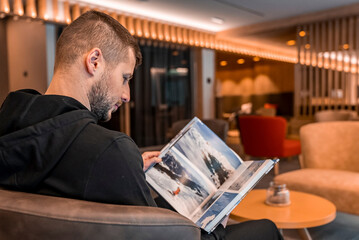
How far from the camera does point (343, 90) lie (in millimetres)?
6793

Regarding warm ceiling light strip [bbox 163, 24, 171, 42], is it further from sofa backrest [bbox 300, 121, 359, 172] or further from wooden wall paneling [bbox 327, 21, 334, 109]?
sofa backrest [bbox 300, 121, 359, 172]

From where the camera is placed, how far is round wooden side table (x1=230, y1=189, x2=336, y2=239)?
1.94 metres

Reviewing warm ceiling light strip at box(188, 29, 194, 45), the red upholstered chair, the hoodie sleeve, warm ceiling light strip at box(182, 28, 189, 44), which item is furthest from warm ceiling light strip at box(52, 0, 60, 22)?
the hoodie sleeve

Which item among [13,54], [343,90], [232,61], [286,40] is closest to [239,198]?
[13,54]

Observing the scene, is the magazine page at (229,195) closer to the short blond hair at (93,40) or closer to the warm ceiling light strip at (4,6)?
the short blond hair at (93,40)

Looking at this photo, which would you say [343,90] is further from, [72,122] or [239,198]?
[72,122]

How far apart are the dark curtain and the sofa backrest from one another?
403 cm

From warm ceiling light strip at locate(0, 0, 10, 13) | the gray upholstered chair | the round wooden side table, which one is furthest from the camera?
warm ceiling light strip at locate(0, 0, 10, 13)

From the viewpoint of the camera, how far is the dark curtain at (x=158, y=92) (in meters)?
6.99

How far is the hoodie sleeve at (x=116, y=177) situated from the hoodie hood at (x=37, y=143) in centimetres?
10

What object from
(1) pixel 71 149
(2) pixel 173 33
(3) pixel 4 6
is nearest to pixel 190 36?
(2) pixel 173 33

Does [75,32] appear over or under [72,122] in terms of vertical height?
over

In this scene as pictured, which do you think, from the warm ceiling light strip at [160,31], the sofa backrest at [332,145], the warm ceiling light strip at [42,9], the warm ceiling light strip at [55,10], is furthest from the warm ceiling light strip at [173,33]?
the sofa backrest at [332,145]

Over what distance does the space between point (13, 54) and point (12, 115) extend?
16.1 ft
